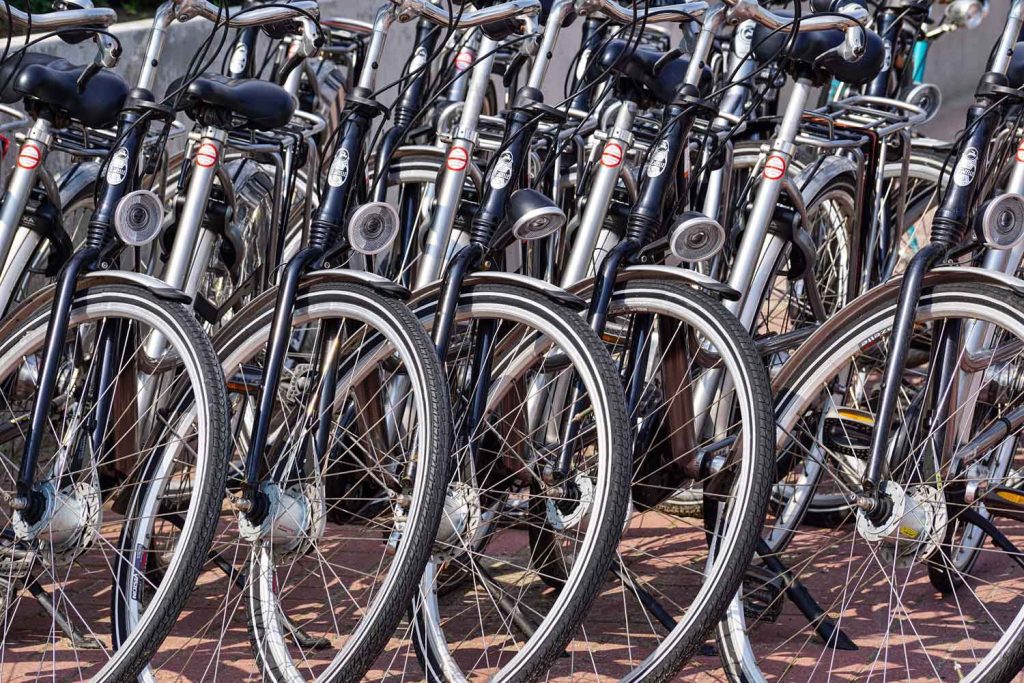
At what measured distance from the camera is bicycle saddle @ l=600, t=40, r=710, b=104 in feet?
13.8

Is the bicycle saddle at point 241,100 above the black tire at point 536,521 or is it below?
above

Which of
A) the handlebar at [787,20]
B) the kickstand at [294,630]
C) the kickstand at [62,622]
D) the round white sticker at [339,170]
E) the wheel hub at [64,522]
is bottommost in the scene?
the kickstand at [62,622]

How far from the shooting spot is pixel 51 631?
13.1 ft

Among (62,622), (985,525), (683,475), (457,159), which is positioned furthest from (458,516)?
(985,525)

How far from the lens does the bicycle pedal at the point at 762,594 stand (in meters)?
4.04

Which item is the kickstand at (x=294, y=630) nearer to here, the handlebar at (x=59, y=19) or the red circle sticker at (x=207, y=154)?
the red circle sticker at (x=207, y=154)

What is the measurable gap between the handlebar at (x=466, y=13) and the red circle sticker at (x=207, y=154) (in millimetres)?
591

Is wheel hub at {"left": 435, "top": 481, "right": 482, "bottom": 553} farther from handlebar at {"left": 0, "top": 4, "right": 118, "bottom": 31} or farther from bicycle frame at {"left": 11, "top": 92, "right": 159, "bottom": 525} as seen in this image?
handlebar at {"left": 0, "top": 4, "right": 118, "bottom": 31}

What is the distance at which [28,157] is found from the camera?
12.9 ft

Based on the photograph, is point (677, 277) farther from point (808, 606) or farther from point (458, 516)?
point (808, 606)

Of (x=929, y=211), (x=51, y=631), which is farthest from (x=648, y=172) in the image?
(x=929, y=211)

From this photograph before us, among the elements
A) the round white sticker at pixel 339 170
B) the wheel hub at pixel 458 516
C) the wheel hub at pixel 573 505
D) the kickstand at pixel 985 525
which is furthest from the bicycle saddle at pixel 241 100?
the kickstand at pixel 985 525

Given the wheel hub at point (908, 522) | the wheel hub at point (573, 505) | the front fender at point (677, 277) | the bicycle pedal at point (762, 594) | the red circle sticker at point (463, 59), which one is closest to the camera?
the wheel hub at point (908, 522)

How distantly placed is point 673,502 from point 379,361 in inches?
48.6
